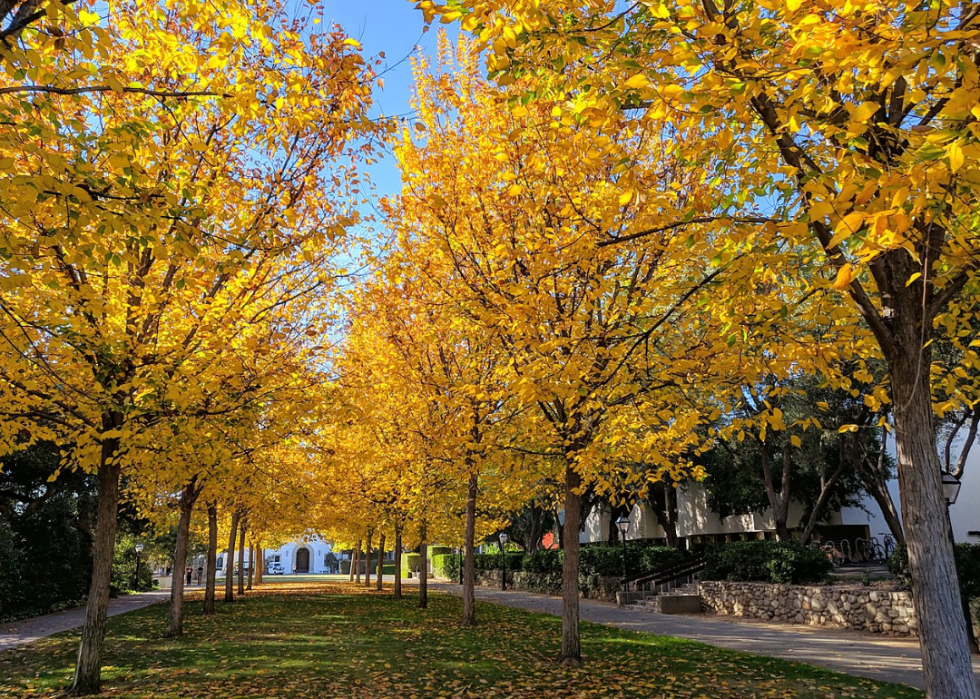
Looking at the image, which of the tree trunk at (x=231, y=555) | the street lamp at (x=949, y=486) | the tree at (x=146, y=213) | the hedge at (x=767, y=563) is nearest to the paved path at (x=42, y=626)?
the tree trunk at (x=231, y=555)

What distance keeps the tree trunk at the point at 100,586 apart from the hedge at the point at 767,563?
52.6 ft

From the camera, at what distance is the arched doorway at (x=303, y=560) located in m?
84.8

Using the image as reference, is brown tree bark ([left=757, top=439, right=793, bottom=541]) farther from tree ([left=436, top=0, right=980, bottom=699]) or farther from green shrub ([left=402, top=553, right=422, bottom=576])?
green shrub ([left=402, top=553, right=422, bottom=576])

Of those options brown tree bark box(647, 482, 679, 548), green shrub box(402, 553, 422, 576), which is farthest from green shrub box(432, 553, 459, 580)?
brown tree bark box(647, 482, 679, 548)

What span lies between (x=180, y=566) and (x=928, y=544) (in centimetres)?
1435

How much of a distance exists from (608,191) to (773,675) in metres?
7.39

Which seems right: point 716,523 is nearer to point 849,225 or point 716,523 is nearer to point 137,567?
point 137,567

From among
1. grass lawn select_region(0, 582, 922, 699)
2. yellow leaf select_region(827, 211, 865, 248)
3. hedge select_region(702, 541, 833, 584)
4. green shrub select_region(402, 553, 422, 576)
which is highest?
yellow leaf select_region(827, 211, 865, 248)

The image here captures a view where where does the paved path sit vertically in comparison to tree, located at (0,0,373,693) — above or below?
below

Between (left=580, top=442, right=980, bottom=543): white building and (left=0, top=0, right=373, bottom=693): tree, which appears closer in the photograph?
(left=0, top=0, right=373, bottom=693): tree

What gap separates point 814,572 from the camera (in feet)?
55.4

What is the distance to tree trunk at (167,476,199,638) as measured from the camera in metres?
13.5

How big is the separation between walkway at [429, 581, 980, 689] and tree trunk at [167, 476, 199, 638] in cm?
1017

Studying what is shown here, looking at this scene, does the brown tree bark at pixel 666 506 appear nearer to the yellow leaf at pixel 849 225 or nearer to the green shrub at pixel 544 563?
the green shrub at pixel 544 563
